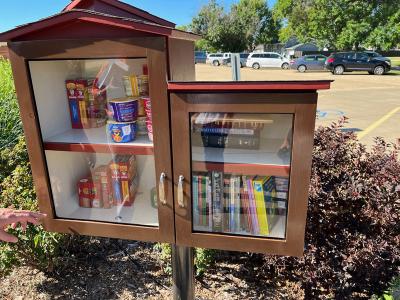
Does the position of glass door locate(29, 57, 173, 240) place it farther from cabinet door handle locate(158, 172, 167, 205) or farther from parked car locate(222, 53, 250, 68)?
parked car locate(222, 53, 250, 68)

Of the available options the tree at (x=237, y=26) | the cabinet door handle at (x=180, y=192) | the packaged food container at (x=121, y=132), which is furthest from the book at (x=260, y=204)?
the tree at (x=237, y=26)

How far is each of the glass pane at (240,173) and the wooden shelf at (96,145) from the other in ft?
0.85

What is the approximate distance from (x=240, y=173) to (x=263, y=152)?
15 centimetres

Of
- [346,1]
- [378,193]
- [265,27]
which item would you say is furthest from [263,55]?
[378,193]

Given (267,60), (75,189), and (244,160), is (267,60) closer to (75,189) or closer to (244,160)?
(75,189)

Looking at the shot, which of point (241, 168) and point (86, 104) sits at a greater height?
point (86, 104)

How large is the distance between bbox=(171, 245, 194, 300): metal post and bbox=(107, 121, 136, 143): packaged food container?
68 centimetres

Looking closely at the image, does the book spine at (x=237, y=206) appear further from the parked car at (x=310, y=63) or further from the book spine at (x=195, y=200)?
the parked car at (x=310, y=63)

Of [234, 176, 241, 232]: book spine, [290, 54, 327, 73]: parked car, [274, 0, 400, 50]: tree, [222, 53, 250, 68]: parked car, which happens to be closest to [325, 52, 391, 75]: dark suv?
[290, 54, 327, 73]: parked car

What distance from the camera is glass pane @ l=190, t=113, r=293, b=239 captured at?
1.41 meters

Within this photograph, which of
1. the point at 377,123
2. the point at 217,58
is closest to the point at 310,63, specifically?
the point at 217,58

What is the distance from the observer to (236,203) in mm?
1604

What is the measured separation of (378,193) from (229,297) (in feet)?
4.09

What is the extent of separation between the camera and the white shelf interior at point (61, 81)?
155 cm
